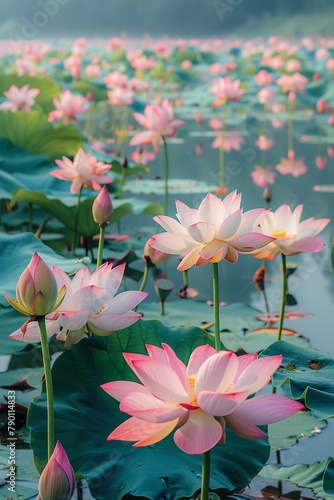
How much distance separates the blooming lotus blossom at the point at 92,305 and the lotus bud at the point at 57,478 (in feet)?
0.84

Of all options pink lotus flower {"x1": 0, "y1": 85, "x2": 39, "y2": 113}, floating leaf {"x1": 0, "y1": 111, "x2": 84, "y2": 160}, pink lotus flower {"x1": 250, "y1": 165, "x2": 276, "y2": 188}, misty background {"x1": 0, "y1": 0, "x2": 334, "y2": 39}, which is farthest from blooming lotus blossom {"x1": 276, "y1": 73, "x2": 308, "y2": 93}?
misty background {"x1": 0, "y1": 0, "x2": 334, "y2": 39}

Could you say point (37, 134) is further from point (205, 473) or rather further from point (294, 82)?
point (294, 82)

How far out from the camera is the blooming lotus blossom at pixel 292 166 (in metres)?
3.59

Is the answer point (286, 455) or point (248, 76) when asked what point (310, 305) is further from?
point (248, 76)

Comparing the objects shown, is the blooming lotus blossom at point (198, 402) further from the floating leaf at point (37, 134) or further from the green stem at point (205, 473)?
the floating leaf at point (37, 134)

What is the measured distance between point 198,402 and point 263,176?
2807 millimetres

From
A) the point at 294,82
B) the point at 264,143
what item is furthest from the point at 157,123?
the point at 294,82

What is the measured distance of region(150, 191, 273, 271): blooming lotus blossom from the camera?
1.03 m

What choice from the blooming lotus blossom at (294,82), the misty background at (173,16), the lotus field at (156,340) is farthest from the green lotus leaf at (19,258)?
the misty background at (173,16)

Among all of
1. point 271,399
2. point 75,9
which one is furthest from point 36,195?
point 75,9

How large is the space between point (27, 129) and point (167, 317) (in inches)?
45.9

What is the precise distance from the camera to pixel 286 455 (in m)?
1.16

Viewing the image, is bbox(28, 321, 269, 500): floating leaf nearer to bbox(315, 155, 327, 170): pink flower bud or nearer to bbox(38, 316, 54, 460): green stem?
bbox(38, 316, 54, 460): green stem

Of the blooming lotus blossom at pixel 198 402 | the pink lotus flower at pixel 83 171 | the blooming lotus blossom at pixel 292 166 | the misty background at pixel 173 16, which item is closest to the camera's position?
the blooming lotus blossom at pixel 198 402
